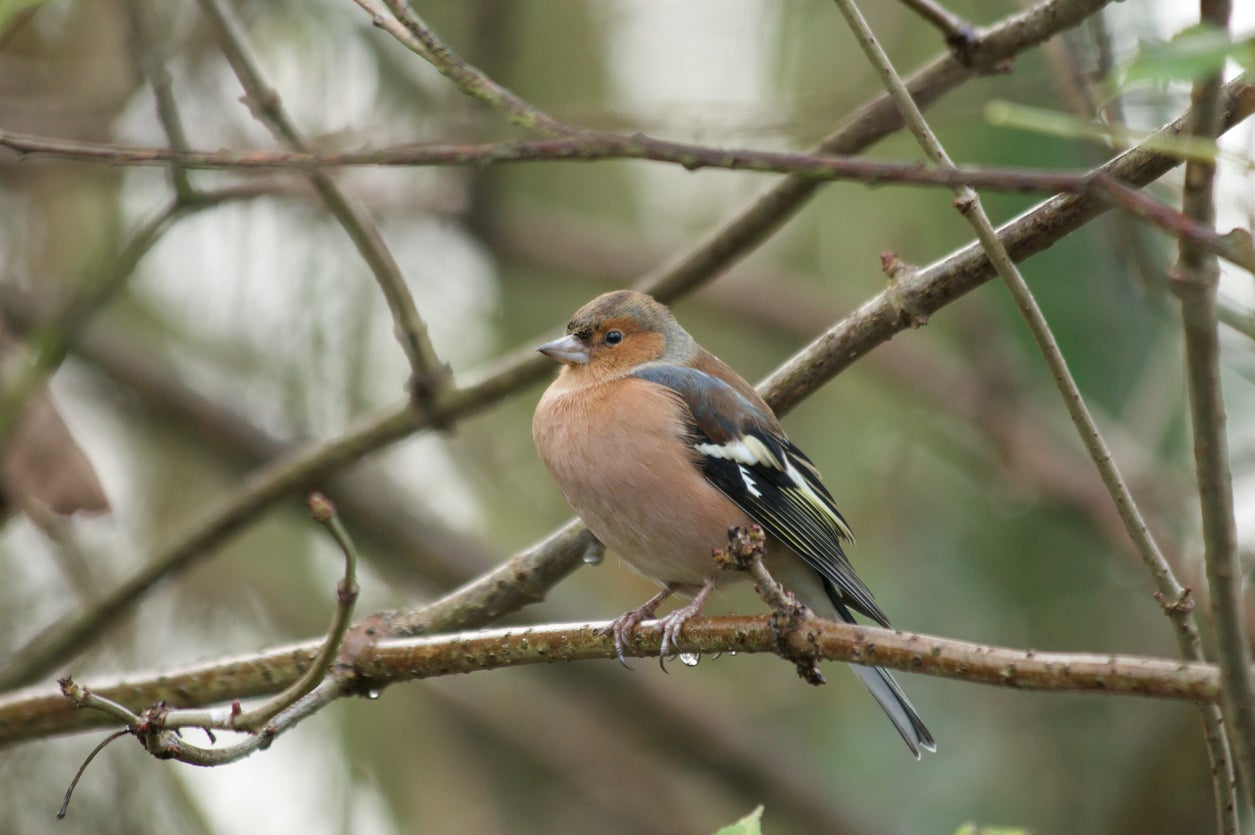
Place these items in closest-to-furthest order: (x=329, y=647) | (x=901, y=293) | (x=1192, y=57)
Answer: (x=1192, y=57)
(x=329, y=647)
(x=901, y=293)

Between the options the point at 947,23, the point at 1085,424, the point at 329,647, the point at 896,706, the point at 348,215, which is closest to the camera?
the point at 1085,424

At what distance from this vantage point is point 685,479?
14.0 ft

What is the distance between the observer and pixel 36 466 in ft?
14.3

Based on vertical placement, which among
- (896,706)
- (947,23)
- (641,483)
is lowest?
(896,706)

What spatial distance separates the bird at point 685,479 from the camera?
4.12m

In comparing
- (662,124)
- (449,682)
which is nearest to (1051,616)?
(449,682)

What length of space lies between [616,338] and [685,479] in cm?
99

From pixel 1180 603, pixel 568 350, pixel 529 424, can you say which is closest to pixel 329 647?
pixel 1180 603

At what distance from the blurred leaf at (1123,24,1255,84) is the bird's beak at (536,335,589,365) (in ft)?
11.1

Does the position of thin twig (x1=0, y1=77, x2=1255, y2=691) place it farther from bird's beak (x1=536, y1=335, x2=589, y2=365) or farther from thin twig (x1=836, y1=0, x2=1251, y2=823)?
thin twig (x1=836, y1=0, x2=1251, y2=823)

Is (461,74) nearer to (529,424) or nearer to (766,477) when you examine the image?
(766,477)

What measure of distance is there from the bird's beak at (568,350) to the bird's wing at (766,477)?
307mm

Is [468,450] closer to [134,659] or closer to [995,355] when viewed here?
[134,659]

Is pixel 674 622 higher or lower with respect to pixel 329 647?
higher
